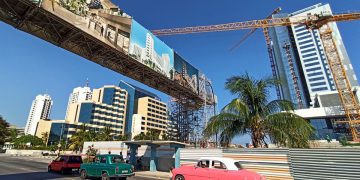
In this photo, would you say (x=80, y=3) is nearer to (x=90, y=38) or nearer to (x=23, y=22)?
(x=90, y=38)

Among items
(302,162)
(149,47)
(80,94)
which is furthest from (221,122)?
(80,94)

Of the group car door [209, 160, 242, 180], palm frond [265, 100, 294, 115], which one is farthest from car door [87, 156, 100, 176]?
palm frond [265, 100, 294, 115]

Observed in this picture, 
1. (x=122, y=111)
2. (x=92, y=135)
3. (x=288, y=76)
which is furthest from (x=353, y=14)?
(x=122, y=111)

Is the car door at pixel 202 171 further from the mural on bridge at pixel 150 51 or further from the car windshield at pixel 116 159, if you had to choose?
the mural on bridge at pixel 150 51

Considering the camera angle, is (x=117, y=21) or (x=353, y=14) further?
(x=353, y=14)

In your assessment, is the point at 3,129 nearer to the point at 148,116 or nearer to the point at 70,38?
the point at 70,38

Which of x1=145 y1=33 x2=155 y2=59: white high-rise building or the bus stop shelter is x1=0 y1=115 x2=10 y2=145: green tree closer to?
the bus stop shelter

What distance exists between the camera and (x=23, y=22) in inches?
580

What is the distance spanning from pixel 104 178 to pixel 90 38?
36.8 ft

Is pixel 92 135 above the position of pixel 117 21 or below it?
below

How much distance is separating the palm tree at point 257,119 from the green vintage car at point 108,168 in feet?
17.7

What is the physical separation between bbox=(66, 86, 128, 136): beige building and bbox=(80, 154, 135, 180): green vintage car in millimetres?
100016

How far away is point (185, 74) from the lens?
3158cm

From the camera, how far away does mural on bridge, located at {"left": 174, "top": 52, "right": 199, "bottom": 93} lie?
29281 mm
